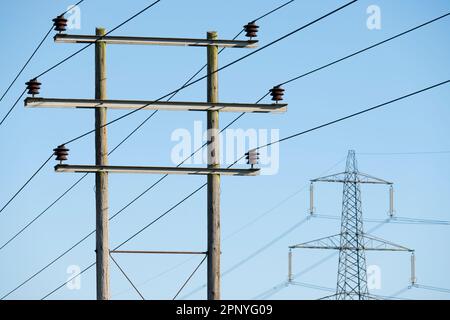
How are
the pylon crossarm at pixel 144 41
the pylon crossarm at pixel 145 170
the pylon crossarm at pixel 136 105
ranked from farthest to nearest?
the pylon crossarm at pixel 144 41 < the pylon crossarm at pixel 136 105 < the pylon crossarm at pixel 145 170

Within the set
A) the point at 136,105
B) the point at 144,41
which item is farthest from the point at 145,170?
the point at 144,41

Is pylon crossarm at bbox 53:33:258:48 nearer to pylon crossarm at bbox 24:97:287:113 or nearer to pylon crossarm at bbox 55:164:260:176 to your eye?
pylon crossarm at bbox 24:97:287:113

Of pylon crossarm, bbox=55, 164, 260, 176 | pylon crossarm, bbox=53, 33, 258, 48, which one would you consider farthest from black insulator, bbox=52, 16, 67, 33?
pylon crossarm, bbox=55, 164, 260, 176

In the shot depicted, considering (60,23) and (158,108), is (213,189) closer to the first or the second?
(158,108)

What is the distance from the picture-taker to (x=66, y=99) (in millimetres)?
41125

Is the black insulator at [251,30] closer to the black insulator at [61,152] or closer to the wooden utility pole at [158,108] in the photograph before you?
the wooden utility pole at [158,108]

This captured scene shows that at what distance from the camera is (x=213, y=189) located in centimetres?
3962

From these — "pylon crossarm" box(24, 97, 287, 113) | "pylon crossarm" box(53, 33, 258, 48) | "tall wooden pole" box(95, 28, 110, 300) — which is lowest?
"tall wooden pole" box(95, 28, 110, 300)

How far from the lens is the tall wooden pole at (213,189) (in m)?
39.1

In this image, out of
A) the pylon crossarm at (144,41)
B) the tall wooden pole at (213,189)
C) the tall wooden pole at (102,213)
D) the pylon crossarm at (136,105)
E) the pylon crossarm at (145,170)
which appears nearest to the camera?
the tall wooden pole at (213,189)

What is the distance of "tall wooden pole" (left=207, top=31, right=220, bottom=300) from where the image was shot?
39.1 meters

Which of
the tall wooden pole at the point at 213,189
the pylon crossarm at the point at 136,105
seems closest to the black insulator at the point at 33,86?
the pylon crossarm at the point at 136,105
